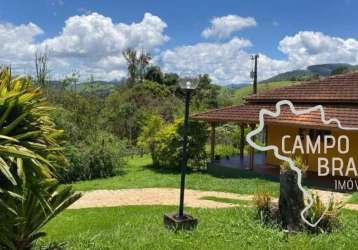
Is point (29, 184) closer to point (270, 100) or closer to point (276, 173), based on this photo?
point (276, 173)

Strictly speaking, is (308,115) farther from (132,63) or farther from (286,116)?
(132,63)

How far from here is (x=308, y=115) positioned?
16.2 m

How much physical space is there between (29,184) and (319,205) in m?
5.29

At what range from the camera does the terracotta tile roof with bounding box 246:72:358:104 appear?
671 inches

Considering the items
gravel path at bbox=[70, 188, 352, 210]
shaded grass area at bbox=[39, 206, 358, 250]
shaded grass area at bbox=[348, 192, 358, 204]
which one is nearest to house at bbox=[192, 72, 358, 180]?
shaded grass area at bbox=[348, 192, 358, 204]

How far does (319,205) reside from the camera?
8.18 meters

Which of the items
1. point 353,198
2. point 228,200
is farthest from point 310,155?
point 228,200

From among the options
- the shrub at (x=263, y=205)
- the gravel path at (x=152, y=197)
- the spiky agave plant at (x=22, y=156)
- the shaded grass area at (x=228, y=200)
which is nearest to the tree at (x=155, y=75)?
the gravel path at (x=152, y=197)

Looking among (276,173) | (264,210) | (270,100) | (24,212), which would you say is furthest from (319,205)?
(270,100)

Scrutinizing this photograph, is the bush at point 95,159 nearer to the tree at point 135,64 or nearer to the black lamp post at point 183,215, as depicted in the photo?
the black lamp post at point 183,215

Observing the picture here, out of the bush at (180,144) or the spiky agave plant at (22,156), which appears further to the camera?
the bush at (180,144)

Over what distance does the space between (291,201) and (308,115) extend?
8.68 m

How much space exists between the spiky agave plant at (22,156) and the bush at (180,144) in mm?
13649

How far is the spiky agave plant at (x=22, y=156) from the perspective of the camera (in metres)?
4.88
